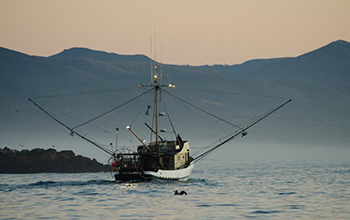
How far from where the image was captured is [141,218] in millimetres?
51875

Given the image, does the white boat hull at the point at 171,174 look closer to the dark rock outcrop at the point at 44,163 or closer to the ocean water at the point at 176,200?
the ocean water at the point at 176,200

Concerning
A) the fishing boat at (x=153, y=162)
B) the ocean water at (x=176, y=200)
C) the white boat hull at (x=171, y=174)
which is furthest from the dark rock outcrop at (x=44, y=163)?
the white boat hull at (x=171, y=174)

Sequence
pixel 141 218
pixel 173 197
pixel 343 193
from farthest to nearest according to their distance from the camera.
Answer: pixel 343 193 → pixel 173 197 → pixel 141 218

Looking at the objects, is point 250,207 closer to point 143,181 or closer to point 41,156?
point 143,181

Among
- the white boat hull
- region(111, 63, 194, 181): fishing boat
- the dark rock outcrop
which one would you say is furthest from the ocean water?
the dark rock outcrop

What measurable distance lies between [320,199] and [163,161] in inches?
853

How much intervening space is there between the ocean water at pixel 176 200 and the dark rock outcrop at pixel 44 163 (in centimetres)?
1944

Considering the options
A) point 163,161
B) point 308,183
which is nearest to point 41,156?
point 163,161

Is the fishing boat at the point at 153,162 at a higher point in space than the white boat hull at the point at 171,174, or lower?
higher

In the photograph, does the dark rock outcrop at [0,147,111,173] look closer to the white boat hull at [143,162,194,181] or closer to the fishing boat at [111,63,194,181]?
the fishing boat at [111,63,194,181]

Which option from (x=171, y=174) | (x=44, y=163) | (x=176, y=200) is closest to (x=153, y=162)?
(x=171, y=174)

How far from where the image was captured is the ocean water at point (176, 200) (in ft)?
175

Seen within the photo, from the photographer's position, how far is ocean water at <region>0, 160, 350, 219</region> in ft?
175

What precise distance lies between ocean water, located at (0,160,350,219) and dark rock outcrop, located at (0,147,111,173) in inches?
765
